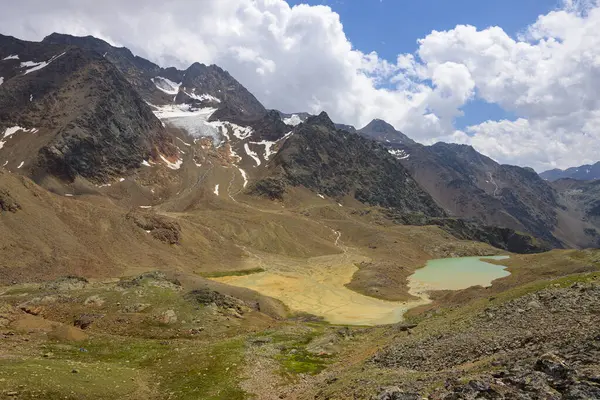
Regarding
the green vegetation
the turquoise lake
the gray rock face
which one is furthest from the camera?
the turquoise lake

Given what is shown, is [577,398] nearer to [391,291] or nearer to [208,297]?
[208,297]

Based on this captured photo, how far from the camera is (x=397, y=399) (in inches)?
914

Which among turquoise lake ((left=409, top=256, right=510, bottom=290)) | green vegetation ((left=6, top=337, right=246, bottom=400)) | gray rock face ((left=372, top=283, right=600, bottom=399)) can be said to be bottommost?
turquoise lake ((left=409, top=256, right=510, bottom=290))

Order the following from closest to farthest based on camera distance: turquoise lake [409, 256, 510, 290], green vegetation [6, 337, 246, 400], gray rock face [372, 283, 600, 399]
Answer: gray rock face [372, 283, 600, 399]
green vegetation [6, 337, 246, 400]
turquoise lake [409, 256, 510, 290]

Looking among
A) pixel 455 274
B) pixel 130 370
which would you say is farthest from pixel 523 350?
pixel 455 274

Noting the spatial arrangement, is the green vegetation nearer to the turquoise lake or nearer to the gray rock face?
the gray rock face

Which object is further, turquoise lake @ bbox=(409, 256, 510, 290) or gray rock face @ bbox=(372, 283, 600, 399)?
turquoise lake @ bbox=(409, 256, 510, 290)

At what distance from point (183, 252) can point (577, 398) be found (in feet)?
404

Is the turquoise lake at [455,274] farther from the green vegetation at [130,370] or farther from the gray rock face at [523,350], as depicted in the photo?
the green vegetation at [130,370]

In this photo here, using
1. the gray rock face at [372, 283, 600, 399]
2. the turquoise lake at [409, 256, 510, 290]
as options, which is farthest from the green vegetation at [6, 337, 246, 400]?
the turquoise lake at [409, 256, 510, 290]

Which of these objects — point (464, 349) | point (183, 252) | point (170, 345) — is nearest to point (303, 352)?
point (170, 345)

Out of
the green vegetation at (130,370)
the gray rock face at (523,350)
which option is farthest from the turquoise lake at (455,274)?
the green vegetation at (130,370)

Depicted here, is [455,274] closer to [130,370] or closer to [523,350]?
[523,350]

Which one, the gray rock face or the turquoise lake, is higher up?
the gray rock face
